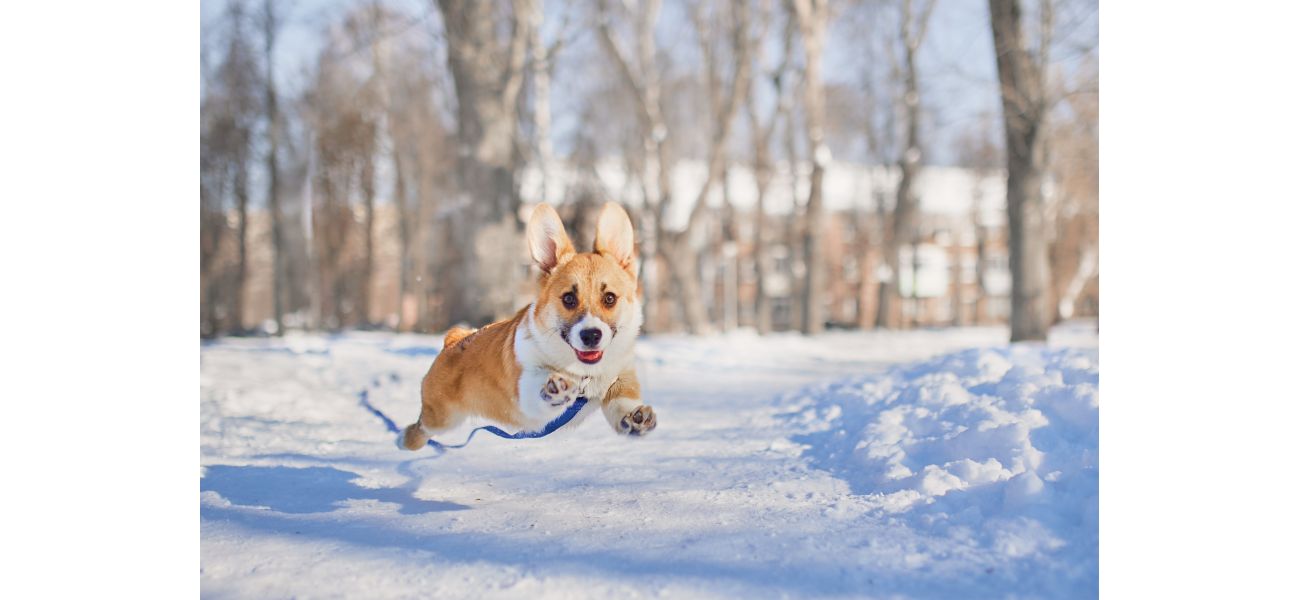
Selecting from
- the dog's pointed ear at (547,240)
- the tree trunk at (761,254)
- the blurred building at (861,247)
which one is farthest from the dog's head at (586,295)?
the tree trunk at (761,254)

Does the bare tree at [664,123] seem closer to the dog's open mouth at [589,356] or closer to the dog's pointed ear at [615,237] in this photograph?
the dog's pointed ear at [615,237]

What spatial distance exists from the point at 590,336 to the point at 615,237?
311mm

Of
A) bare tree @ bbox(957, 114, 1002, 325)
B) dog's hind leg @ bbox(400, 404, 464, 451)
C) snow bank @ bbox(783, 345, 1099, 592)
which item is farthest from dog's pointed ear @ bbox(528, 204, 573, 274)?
bare tree @ bbox(957, 114, 1002, 325)

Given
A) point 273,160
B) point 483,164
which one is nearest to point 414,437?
point 483,164

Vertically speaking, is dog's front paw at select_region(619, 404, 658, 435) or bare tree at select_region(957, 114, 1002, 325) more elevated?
bare tree at select_region(957, 114, 1002, 325)

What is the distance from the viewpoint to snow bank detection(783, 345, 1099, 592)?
1.95m

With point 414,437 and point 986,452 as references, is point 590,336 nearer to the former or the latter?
point 414,437

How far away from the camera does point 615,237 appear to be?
2193 millimetres

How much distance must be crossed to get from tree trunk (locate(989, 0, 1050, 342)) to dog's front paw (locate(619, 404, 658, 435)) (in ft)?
13.2

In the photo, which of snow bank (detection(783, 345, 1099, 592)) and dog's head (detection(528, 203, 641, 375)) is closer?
snow bank (detection(783, 345, 1099, 592))

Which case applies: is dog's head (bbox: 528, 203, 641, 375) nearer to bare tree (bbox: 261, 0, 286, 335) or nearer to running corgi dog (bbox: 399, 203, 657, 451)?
→ running corgi dog (bbox: 399, 203, 657, 451)

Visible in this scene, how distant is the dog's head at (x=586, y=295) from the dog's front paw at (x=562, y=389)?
4 centimetres
